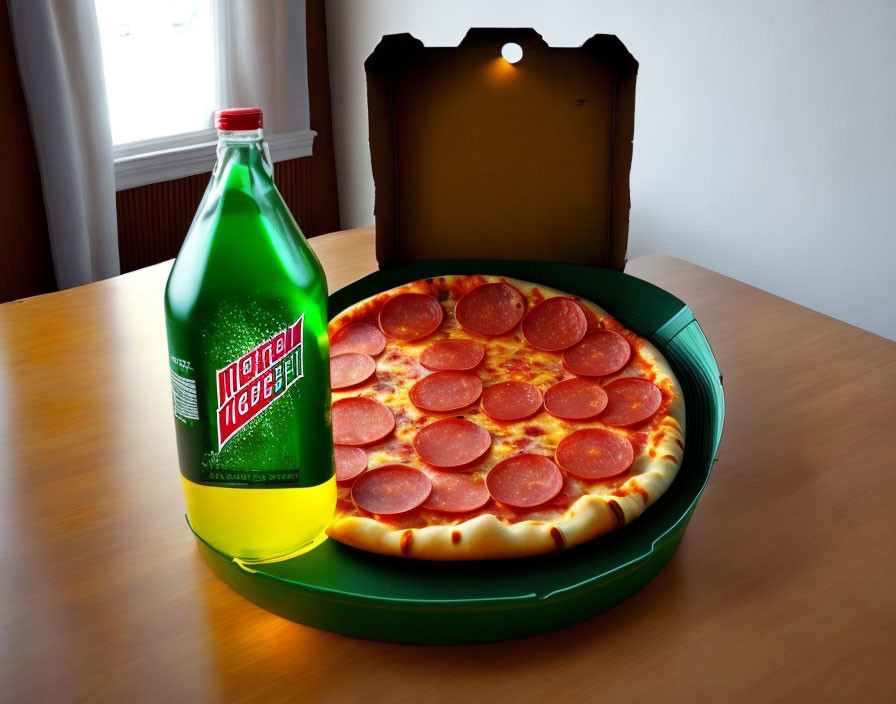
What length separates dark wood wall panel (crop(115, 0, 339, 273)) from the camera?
2863 mm

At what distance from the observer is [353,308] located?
1286 mm

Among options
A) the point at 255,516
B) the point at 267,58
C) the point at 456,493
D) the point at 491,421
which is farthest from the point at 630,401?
the point at 267,58

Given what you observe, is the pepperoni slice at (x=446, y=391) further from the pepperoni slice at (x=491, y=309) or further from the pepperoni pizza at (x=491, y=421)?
the pepperoni slice at (x=491, y=309)

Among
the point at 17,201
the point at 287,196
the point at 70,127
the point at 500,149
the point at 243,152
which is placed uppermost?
the point at 243,152

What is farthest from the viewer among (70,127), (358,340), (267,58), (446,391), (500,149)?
(267,58)

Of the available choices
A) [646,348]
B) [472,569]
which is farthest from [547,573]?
[646,348]

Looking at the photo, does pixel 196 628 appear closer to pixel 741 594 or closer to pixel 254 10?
pixel 741 594

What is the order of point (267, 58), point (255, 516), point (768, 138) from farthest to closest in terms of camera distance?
point (267, 58), point (768, 138), point (255, 516)

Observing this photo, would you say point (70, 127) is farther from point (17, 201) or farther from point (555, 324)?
point (555, 324)

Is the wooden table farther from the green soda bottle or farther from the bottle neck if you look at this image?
the bottle neck

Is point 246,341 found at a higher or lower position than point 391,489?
higher

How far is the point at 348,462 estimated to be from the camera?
95cm

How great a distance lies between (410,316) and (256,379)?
1.97 ft

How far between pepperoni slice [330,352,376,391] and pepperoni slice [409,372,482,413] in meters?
0.07
